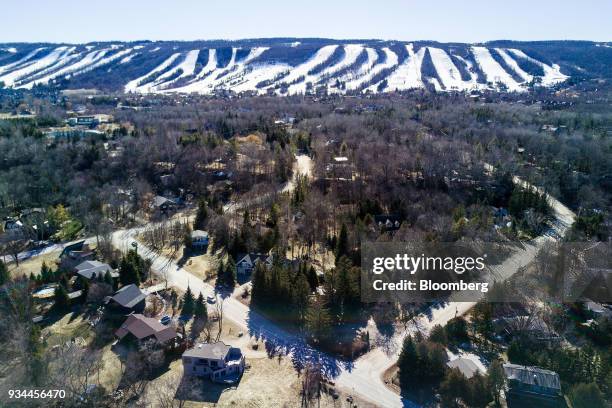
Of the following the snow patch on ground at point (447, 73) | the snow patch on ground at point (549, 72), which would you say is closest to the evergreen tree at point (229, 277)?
the snow patch on ground at point (447, 73)

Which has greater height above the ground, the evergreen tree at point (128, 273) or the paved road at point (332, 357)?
the evergreen tree at point (128, 273)

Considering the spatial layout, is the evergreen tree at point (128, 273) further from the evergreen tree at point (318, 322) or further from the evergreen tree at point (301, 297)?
the evergreen tree at point (318, 322)

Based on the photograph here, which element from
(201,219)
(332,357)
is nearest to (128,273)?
(201,219)

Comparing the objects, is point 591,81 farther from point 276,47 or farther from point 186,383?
point 186,383

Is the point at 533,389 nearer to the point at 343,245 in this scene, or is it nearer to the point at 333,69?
the point at 343,245

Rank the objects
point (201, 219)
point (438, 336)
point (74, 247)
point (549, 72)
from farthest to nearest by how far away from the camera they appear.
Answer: point (549, 72), point (201, 219), point (74, 247), point (438, 336)

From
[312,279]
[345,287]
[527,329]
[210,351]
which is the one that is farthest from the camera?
[312,279]

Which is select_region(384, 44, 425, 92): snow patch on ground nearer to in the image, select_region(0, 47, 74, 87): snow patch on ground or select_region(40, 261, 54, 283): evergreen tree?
select_region(40, 261, 54, 283): evergreen tree
